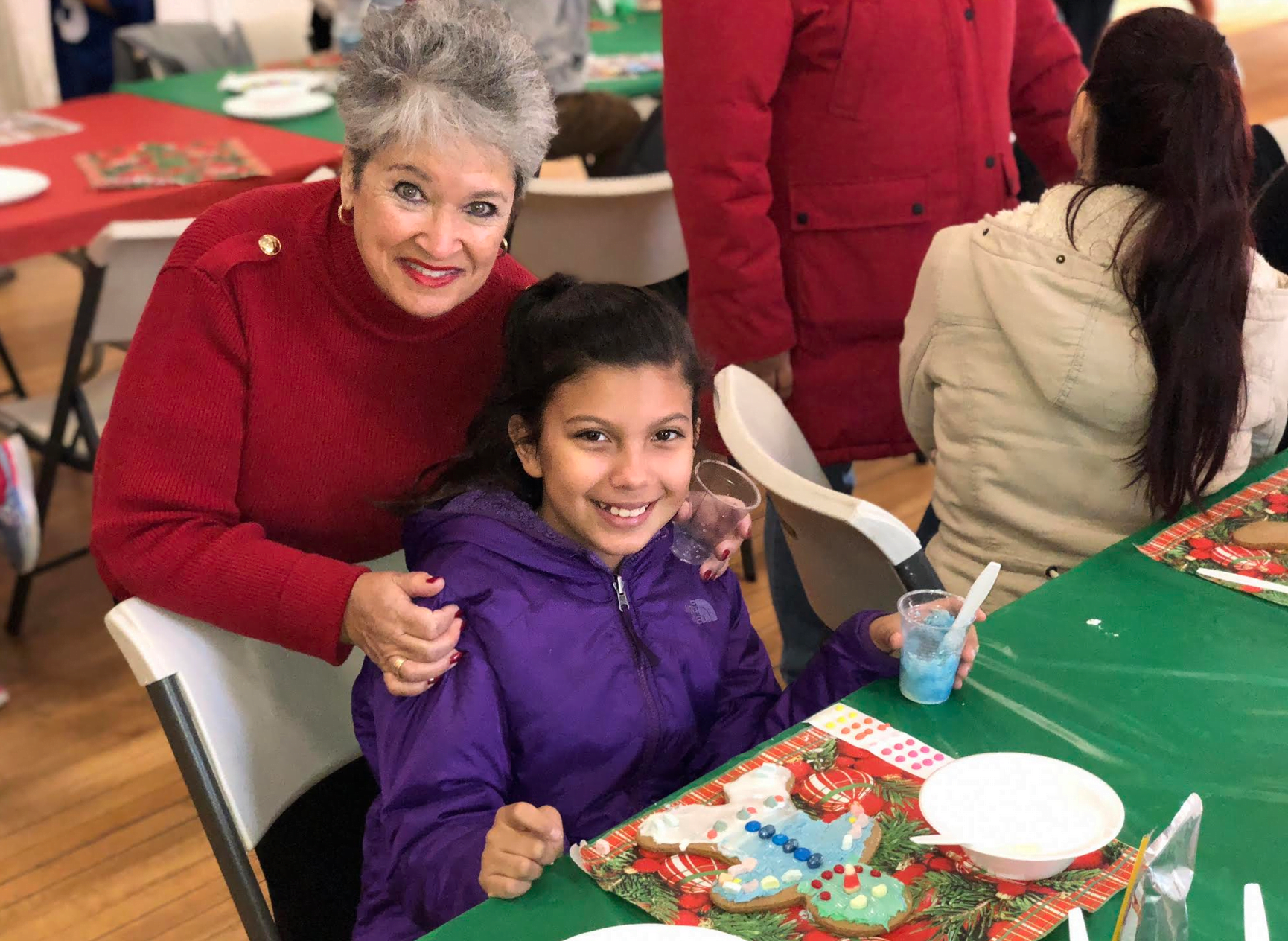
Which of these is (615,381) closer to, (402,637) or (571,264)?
(402,637)

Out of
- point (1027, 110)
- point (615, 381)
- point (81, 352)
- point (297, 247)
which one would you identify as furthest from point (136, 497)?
point (1027, 110)

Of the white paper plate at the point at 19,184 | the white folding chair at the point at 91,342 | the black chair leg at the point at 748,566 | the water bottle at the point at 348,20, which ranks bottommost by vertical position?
the black chair leg at the point at 748,566

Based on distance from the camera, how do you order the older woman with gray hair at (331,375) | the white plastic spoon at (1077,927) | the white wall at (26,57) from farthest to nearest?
the white wall at (26,57) → the older woman with gray hair at (331,375) → the white plastic spoon at (1077,927)

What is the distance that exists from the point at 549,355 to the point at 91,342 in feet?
6.38

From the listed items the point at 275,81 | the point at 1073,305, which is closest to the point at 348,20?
the point at 275,81

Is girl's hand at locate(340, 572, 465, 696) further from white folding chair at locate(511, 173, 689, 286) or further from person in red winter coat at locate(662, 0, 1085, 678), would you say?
white folding chair at locate(511, 173, 689, 286)

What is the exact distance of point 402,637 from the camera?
1.31m

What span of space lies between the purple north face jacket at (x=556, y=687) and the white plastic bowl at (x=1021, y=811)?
0.71ft

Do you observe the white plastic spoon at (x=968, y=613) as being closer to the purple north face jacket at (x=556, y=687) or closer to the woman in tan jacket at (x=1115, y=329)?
the purple north face jacket at (x=556, y=687)

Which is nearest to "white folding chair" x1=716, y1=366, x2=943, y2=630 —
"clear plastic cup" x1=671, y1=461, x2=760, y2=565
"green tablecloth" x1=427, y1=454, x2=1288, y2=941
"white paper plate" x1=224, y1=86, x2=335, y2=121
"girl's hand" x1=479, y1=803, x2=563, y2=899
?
"clear plastic cup" x1=671, y1=461, x2=760, y2=565

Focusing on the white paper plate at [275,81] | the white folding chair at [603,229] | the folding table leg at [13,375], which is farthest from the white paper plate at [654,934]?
the folding table leg at [13,375]

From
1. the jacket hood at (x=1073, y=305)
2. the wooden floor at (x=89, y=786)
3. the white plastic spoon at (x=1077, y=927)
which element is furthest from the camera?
the wooden floor at (x=89, y=786)

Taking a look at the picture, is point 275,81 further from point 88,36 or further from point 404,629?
point 404,629

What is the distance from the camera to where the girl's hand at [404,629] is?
1.30m
